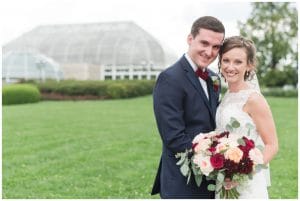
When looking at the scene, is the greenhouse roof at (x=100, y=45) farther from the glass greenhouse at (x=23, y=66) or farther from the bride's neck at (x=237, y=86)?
the bride's neck at (x=237, y=86)

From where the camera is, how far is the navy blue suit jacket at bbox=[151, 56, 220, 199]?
125 inches

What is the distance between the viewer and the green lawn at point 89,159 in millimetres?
6891

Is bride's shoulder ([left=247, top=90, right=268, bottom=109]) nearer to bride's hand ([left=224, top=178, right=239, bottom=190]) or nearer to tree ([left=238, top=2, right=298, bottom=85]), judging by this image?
bride's hand ([left=224, top=178, right=239, bottom=190])

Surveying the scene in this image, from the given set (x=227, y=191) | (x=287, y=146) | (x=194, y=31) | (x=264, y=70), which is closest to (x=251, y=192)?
(x=227, y=191)

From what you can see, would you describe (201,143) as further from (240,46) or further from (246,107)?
(240,46)

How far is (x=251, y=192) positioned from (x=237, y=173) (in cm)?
33

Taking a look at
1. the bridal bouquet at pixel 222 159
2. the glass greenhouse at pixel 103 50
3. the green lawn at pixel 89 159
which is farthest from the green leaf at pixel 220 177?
the glass greenhouse at pixel 103 50

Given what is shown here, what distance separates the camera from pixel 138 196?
6.59 metres

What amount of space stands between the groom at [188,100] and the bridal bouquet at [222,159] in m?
0.10

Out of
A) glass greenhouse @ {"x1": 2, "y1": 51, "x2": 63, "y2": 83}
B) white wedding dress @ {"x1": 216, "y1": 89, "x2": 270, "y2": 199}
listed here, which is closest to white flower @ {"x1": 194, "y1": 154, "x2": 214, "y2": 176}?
white wedding dress @ {"x1": 216, "y1": 89, "x2": 270, "y2": 199}

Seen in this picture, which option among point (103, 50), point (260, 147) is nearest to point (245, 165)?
point (260, 147)

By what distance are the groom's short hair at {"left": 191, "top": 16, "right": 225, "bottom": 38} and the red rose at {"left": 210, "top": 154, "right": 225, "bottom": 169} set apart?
72cm

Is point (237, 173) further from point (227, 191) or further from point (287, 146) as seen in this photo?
point (287, 146)

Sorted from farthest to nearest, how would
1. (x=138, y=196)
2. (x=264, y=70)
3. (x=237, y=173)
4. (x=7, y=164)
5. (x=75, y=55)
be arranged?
1. (x=75, y=55)
2. (x=264, y=70)
3. (x=7, y=164)
4. (x=138, y=196)
5. (x=237, y=173)
